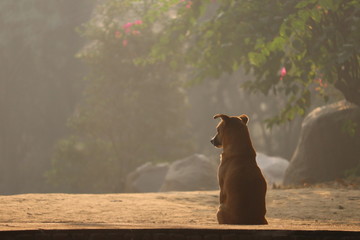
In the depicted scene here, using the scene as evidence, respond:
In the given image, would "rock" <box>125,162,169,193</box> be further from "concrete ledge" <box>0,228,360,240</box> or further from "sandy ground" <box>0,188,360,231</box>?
"concrete ledge" <box>0,228,360,240</box>

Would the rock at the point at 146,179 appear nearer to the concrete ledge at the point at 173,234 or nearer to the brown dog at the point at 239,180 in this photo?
the brown dog at the point at 239,180

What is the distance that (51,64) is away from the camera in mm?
31594

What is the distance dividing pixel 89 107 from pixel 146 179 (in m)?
6.97

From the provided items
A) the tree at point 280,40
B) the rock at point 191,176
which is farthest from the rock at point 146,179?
the tree at point 280,40

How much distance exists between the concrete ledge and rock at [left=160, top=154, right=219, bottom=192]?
39.4 ft

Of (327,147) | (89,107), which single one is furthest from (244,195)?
(89,107)

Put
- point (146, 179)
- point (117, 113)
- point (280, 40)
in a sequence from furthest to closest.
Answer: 1. point (117, 113)
2. point (146, 179)
3. point (280, 40)

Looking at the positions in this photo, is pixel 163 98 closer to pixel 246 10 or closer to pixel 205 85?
pixel 205 85

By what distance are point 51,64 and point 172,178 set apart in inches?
662

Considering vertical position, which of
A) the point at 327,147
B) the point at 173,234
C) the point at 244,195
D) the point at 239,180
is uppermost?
the point at 327,147

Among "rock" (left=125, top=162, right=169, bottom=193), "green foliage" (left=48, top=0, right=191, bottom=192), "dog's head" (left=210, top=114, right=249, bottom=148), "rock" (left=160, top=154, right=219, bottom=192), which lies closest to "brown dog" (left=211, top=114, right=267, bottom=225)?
"dog's head" (left=210, top=114, right=249, bottom=148)

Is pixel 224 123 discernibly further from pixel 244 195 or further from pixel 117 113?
pixel 117 113

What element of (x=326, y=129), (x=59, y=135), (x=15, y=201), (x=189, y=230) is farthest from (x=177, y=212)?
(x=59, y=135)

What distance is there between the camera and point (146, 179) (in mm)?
18828
